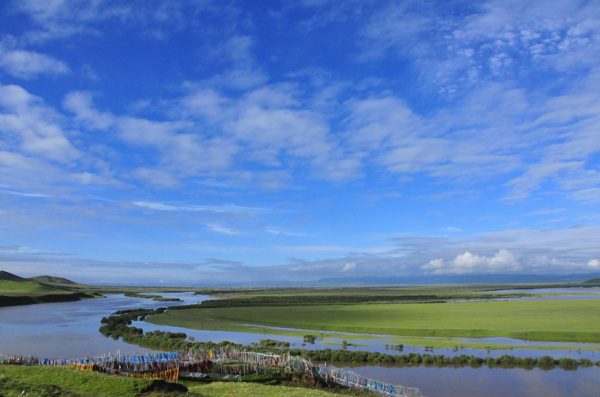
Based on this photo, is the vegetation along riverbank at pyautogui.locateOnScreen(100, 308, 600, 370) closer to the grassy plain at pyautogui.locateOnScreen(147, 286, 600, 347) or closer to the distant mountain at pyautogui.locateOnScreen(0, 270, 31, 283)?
the grassy plain at pyautogui.locateOnScreen(147, 286, 600, 347)

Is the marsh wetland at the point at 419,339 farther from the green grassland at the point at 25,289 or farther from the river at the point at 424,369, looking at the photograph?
the green grassland at the point at 25,289

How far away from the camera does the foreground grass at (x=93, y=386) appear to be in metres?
15.9

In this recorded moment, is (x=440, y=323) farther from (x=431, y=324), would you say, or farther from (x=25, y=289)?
(x=25, y=289)

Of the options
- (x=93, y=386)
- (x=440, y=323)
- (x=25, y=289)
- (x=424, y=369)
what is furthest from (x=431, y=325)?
(x=25, y=289)

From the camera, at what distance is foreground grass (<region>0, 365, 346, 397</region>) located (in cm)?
1589

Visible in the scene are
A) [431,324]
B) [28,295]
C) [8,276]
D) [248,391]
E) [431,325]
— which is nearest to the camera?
[248,391]

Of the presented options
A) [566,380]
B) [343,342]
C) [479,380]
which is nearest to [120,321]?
[343,342]

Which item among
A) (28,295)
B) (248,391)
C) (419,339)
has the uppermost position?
(248,391)

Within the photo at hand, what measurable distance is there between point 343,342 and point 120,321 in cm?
3608

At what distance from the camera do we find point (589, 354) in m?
33.2

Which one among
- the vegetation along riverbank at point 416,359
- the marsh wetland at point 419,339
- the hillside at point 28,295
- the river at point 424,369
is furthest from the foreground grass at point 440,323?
→ the hillside at point 28,295

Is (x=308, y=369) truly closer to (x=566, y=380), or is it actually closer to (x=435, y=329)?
(x=566, y=380)

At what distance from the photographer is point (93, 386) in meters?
18.1

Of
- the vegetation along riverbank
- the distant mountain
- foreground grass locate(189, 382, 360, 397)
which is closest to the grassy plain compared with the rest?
the vegetation along riverbank
